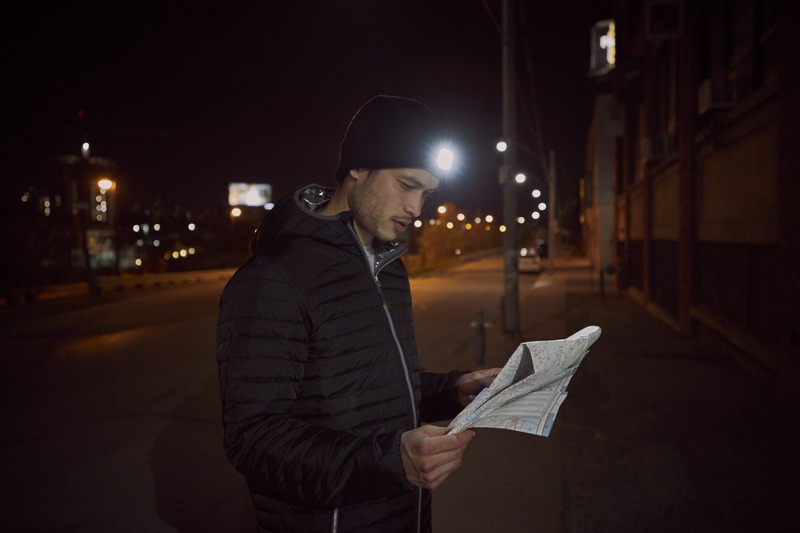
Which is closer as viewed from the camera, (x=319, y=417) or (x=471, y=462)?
(x=319, y=417)

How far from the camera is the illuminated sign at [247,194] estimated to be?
298ft

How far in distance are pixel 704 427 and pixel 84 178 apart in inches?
974

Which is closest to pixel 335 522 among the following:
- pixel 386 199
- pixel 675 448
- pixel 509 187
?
pixel 386 199

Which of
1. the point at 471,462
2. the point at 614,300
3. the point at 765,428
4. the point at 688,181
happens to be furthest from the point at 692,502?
the point at 614,300

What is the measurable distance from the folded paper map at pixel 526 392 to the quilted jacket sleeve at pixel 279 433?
0.25 meters

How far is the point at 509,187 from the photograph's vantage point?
12516mm

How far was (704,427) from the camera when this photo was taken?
6.18m

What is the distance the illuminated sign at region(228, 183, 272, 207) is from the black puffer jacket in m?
92.5

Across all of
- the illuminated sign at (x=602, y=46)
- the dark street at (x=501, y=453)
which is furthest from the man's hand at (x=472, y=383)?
the illuminated sign at (x=602, y=46)

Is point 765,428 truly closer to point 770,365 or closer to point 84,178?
point 770,365

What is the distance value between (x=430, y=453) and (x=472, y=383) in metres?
0.69

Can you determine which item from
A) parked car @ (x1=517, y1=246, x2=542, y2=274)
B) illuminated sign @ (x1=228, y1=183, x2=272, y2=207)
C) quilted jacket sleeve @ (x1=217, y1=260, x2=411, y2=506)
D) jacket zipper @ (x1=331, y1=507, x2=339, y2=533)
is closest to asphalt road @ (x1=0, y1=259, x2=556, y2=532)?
jacket zipper @ (x1=331, y1=507, x2=339, y2=533)

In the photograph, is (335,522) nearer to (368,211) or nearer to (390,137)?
(368,211)

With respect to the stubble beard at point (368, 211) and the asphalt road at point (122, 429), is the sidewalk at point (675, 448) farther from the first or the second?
the stubble beard at point (368, 211)
